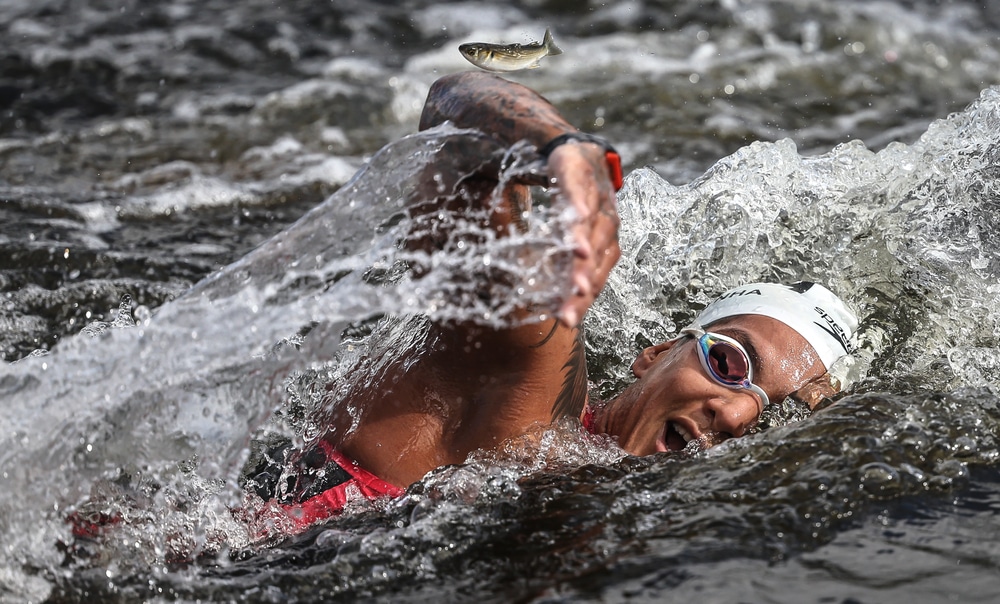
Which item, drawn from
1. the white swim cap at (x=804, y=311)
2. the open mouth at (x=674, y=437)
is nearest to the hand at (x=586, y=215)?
the open mouth at (x=674, y=437)

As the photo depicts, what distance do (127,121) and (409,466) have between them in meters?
6.69

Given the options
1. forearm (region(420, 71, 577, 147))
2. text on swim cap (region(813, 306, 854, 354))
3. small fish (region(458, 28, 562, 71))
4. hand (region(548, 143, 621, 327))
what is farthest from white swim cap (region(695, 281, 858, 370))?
hand (region(548, 143, 621, 327))

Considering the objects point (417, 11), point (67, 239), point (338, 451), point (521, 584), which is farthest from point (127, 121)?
point (521, 584)

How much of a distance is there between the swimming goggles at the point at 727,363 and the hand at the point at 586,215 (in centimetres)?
135

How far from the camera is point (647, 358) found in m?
4.55

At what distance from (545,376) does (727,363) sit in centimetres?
79

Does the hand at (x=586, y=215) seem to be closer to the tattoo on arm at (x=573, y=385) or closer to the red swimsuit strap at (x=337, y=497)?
the tattoo on arm at (x=573, y=385)

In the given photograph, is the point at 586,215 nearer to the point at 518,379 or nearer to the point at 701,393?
the point at 518,379

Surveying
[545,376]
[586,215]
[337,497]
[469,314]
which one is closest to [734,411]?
[545,376]

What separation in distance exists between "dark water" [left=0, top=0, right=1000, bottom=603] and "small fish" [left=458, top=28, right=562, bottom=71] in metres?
0.66

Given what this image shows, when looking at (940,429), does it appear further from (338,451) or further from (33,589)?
(33,589)

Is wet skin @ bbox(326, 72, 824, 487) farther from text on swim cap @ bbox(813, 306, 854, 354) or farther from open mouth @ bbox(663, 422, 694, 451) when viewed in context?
text on swim cap @ bbox(813, 306, 854, 354)

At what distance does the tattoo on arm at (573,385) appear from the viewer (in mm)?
3830

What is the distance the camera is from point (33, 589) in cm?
320
